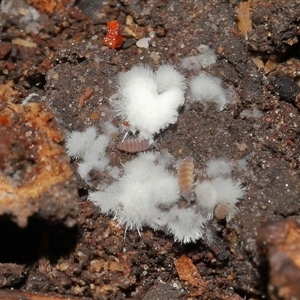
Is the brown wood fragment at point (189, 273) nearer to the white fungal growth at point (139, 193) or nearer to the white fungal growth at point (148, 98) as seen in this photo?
the white fungal growth at point (139, 193)

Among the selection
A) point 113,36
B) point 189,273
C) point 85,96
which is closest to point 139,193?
point 189,273

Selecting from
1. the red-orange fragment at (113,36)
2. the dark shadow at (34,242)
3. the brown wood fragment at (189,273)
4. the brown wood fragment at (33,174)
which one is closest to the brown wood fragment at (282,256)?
the brown wood fragment at (189,273)

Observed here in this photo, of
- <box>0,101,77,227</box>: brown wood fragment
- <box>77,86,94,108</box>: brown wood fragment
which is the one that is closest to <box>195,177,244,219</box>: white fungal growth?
<box>0,101,77,227</box>: brown wood fragment

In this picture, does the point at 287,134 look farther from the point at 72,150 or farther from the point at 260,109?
the point at 72,150

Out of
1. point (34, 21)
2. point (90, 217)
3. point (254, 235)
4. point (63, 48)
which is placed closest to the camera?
point (254, 235)

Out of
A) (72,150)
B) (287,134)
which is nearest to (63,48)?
(72,150)

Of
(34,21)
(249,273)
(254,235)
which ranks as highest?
(34,21)
